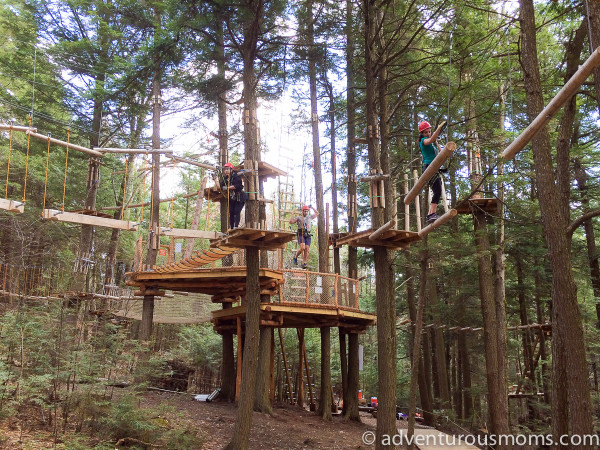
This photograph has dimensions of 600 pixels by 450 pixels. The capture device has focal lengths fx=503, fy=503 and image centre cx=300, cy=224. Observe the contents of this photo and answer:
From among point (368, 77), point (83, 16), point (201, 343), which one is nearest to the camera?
point (368, 77)

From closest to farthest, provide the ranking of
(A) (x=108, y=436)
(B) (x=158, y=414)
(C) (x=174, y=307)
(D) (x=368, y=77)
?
(A) (x=108, y=436) → (B) (x=158, y=414) → (D) (x=368, y=77) → (C) (x=174, y=307)

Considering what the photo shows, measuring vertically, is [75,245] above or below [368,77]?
below

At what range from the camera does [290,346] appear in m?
20.2

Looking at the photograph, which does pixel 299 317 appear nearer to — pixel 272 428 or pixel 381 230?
pixel 272 428

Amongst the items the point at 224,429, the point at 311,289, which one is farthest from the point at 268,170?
the point at 224,429

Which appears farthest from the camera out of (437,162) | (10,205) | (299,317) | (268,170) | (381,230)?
(299,317)

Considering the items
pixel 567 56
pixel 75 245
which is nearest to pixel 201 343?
pixel 75 245

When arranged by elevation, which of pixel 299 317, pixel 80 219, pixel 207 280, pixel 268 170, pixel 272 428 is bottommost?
pixel 272 428

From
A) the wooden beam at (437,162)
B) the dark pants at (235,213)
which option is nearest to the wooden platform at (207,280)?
the dark pants at (235,213)

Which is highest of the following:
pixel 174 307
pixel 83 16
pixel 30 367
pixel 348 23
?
pixel 83 16

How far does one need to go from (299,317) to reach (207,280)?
3086mm

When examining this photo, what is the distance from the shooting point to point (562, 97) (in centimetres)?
395

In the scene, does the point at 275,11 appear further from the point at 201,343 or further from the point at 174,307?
the point at 201,343

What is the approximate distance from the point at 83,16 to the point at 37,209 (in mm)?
6906
